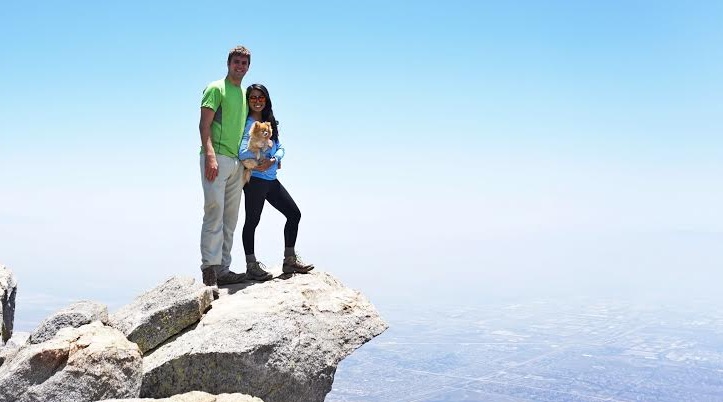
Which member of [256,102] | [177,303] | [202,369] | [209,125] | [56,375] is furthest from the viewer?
[256,102]

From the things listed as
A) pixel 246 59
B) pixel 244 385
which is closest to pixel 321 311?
pixel 244 385

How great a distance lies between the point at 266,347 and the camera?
861cm

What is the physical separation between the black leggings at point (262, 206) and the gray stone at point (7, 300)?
5144 mm

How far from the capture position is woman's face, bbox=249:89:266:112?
11.1m

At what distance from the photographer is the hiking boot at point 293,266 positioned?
11.9m

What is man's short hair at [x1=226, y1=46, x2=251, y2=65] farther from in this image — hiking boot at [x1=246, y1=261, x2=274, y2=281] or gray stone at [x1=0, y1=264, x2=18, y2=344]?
gray stone at [x1=0, y1=264, x2=18, y2=344]

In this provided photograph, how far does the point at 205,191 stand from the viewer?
10.7 meters

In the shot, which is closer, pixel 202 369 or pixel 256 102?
pixel 202 369

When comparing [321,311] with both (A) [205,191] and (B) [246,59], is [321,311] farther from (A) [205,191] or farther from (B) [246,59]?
(B) [246,59]

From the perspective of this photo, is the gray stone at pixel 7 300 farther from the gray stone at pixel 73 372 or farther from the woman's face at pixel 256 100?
the woman's face at pixel 256 100

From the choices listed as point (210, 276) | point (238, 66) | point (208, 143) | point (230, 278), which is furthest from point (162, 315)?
point (238, 66)

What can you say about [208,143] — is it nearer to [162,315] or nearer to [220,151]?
[220,151]

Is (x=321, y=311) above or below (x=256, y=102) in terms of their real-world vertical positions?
below

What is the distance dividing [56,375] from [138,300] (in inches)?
111
